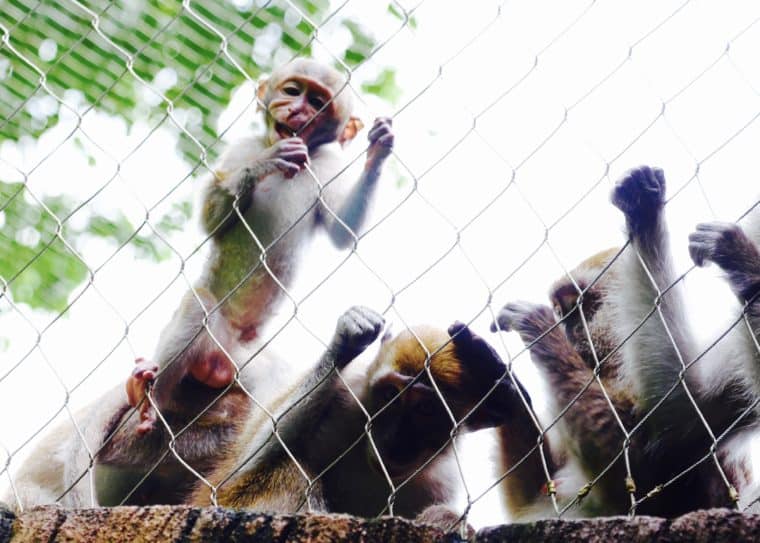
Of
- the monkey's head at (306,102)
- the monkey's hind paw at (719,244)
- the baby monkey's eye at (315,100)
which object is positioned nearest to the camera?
the monkey's hind paw at (719,244)

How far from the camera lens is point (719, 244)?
328 centimetres

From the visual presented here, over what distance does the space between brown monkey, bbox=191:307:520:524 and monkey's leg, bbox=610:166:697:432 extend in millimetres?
434

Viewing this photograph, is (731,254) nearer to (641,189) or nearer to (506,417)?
(641,189)

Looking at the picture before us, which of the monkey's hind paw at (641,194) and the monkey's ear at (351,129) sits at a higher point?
the monkey's ear at (351,129)

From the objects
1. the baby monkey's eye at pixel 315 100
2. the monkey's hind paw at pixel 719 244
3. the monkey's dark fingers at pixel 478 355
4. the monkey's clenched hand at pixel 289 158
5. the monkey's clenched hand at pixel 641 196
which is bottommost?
the monkey's hind paw at pixel 719 244

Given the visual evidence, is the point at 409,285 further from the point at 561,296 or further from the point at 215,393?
the point at 215,393

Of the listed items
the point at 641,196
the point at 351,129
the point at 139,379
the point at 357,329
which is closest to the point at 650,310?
the point at 641,196

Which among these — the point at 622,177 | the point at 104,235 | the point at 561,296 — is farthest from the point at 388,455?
the point at 104,235

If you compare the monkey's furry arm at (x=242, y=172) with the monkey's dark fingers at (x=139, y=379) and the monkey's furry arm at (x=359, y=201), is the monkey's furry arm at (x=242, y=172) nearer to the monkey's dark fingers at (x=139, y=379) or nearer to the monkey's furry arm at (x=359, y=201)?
the monkey's furry arm at (x=359, y=201)

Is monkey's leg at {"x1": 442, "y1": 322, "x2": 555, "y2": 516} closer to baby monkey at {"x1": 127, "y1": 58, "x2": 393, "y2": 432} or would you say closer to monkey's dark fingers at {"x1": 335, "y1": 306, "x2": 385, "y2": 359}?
monkey's dark fingers at {"x1": 335, "y1": 306, "x2": 385, "y2": 359}

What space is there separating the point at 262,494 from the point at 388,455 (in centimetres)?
45

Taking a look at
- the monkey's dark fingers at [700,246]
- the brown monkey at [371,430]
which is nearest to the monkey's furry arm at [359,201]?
the brown monkey at [371,430]

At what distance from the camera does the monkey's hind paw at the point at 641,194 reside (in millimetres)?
3445

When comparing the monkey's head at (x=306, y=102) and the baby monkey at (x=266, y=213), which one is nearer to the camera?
the baby monkey at (x=266, y=213)
